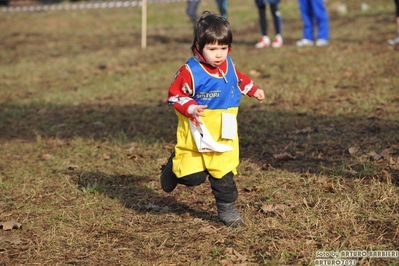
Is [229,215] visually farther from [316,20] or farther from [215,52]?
[316,20]

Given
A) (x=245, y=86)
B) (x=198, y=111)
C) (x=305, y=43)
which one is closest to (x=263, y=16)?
(x=305, y=43)

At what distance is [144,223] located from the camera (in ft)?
17.4

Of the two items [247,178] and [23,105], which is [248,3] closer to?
[23,105]

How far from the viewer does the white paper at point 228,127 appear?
4.86 m

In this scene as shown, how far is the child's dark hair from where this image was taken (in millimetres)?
4723

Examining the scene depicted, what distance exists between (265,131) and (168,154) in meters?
1.38

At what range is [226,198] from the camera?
5.02 meters

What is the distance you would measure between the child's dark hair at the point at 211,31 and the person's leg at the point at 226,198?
3.11 ft

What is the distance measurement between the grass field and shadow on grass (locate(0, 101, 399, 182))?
0.03 m

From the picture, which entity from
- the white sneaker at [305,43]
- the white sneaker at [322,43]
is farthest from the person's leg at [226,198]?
the white sneaker at [305,43]

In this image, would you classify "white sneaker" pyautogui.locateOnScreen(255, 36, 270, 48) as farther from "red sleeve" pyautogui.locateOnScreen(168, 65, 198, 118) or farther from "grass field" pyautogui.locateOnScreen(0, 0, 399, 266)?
"red sleeve" pyautogui.locateOnScreen(168, 65, 198, 118)

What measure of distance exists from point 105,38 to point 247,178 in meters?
13.2

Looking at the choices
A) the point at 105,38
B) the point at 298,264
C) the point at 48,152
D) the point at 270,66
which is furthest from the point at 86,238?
the point at 105,38

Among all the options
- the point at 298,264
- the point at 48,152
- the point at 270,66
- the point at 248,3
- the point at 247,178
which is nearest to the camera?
the point at 298,264
